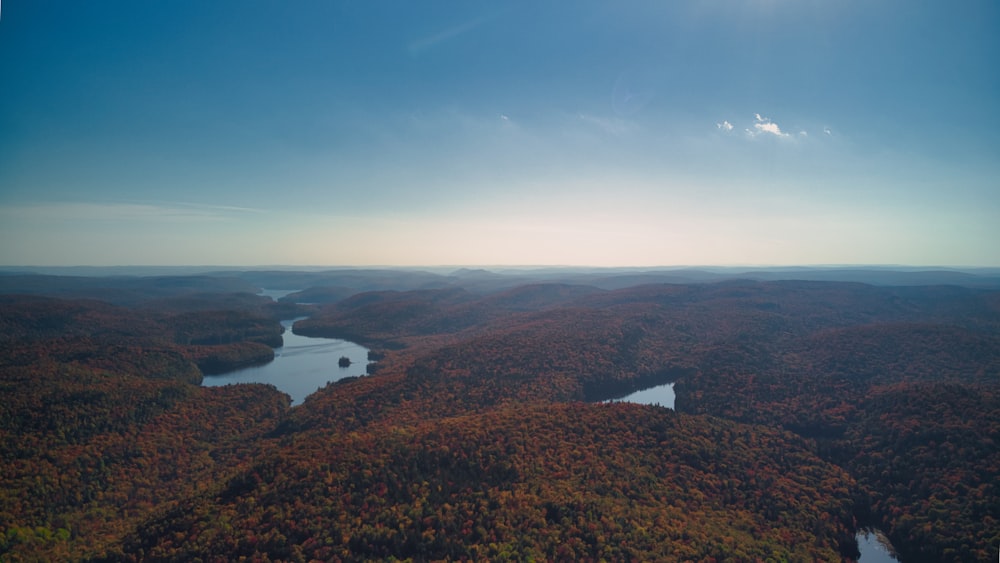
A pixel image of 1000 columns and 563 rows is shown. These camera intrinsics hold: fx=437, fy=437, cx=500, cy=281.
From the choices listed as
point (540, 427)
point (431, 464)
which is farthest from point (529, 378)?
point (431, 464)

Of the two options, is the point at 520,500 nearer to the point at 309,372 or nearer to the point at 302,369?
the point at 309,372

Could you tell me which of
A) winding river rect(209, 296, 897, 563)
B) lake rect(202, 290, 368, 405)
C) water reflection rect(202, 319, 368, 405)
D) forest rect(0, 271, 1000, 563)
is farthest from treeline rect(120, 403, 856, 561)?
lake rect(202, 290, 368, 405)

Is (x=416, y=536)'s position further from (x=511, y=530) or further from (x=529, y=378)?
(x=529, y=378)

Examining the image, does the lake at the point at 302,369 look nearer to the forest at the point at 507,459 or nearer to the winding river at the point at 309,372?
the winding river at the point at 309,372

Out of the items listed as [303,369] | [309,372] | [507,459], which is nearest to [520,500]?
[507,459]

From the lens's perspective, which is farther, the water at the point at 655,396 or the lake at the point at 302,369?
the lake at the point at 302,369

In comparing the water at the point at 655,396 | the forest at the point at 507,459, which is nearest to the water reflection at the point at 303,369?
the forest at the point at 507,459

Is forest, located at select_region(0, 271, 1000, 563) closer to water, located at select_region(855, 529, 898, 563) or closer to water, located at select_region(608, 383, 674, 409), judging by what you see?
water, located at select_region(855, 529, 898, 563)
